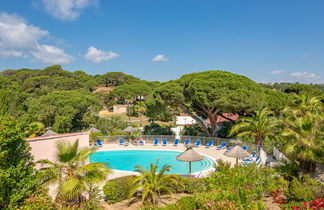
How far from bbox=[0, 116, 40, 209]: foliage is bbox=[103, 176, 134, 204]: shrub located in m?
3.30

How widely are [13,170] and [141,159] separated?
13667mm

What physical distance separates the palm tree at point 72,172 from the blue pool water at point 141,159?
9.67 metres

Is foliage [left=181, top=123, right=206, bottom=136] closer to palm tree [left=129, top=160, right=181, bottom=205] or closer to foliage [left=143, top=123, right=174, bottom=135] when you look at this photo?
foliage [left=143, top=123, right=174, bottom=135]

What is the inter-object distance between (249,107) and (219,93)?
2804mm

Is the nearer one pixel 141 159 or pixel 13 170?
pixel 13 170

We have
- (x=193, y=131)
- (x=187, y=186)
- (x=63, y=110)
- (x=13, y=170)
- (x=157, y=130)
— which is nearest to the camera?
(x=13, y=170)

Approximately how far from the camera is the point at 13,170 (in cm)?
514

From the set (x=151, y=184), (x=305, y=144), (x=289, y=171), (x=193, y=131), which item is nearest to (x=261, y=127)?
(x=289, y=171)

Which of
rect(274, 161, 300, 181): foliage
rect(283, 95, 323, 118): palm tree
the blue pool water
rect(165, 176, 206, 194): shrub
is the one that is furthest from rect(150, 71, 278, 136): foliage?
rect(165, 176, 206, 194): shrub


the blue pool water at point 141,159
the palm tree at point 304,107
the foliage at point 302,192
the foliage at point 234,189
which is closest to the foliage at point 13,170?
the foliage at point 234,189

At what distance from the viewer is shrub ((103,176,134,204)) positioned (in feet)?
27.7

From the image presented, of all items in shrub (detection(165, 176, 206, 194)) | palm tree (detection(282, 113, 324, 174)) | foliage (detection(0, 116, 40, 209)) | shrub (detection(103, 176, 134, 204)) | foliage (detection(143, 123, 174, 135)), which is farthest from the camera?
foliage (detection(143, 123, 174, 135))

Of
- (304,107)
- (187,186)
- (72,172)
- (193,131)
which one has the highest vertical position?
(304,107)

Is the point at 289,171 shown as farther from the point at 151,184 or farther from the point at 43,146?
the point at 43,146
